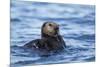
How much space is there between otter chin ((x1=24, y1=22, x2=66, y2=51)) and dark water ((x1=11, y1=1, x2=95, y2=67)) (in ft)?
0.14

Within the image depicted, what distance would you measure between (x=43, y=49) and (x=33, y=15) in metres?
0.38

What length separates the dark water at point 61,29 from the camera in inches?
86.1

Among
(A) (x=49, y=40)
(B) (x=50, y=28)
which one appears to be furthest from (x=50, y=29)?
(A) (x=49, y=40)

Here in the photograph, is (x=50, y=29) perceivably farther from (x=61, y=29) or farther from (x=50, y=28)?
(x=61, y=29)

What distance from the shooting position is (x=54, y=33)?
2.33 meters

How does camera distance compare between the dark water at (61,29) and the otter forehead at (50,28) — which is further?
the otter forehead at (50,28)

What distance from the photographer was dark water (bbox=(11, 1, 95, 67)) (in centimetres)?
219

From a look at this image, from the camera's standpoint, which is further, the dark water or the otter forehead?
the otter forehead

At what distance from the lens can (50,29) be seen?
7.60 feet

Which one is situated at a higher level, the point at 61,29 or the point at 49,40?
the point at 61,29

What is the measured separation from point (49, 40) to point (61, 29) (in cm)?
19
